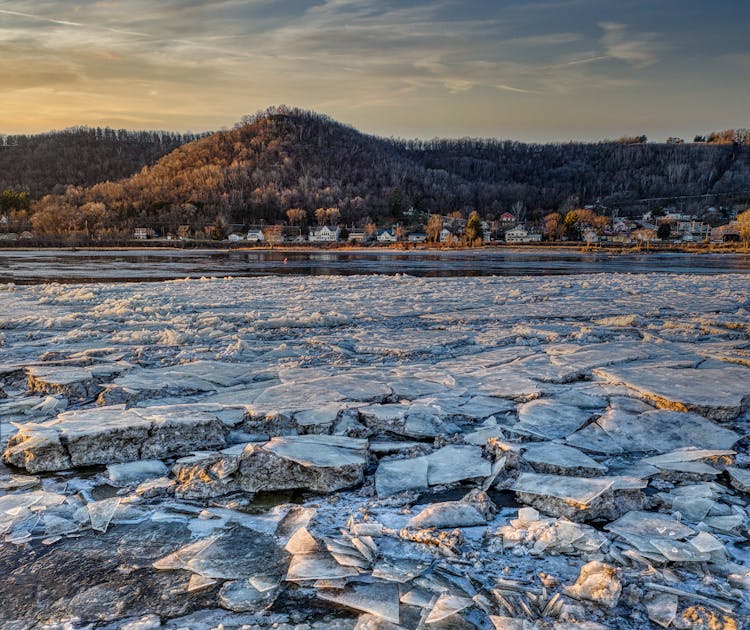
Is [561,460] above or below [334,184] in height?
below

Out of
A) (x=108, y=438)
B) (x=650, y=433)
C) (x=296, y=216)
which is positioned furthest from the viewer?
(x=296, y=216)

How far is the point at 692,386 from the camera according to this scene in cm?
517

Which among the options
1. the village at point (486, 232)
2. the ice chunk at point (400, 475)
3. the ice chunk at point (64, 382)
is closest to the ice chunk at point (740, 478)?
the ice chunk at point (400, 475)

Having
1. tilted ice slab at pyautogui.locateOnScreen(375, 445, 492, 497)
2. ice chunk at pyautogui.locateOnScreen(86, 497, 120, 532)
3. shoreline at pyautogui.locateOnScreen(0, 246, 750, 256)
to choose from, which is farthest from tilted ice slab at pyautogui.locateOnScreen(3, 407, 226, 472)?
shoreline at pyautogui.locateOnScreen(0, 246, 750, 256)

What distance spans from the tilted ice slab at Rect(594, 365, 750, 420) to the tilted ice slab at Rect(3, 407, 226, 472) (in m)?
4.04

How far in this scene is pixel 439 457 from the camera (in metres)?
3.78

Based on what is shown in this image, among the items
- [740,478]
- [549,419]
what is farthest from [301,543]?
[740,478]

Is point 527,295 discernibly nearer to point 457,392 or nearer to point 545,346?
point 545,346

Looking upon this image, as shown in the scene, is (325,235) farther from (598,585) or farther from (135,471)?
(598,585)

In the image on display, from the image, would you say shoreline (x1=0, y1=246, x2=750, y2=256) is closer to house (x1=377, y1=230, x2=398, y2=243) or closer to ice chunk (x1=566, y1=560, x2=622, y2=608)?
house (x1=377, y1=230, x2=398, y2=243)

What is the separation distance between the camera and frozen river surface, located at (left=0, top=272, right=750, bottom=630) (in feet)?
7.60

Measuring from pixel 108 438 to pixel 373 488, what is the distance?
6.69 ft

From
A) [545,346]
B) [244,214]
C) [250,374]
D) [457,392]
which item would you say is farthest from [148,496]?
[244,214]

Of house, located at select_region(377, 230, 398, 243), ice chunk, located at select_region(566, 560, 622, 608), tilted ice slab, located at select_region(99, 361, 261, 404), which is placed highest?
house, located at select_region(377, 230, 398, 243)
